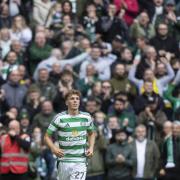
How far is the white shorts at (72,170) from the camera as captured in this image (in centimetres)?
1789

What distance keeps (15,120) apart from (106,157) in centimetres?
208

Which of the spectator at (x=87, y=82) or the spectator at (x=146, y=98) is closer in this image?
the spectator at (x=146, y=98)

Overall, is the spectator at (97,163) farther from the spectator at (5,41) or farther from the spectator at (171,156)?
the spectator at (5,41)

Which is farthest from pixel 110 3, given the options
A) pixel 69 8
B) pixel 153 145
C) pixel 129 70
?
pixel 153 145

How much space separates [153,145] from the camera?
22.8 meters

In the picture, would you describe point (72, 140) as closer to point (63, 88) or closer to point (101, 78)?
point (63, 88)

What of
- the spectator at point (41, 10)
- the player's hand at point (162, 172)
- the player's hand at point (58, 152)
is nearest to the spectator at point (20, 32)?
the spectator at point (41, 10)

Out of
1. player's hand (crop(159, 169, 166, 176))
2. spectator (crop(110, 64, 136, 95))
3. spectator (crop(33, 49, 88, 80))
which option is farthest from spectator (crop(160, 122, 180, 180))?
spectator (crop(33, 49, 88, 80))

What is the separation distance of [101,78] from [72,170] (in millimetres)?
7393

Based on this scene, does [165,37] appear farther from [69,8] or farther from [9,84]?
[9,84]

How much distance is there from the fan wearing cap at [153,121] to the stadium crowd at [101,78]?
0.02 m

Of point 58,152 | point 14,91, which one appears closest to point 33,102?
point 14,91

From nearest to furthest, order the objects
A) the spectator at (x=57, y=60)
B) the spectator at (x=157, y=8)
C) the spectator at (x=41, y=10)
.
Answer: the spectator at (x=57, y=60), the spectator at (x=41, y=10), the spectator at (x=157, y=8)

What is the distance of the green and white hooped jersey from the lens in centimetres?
1783
